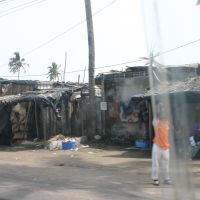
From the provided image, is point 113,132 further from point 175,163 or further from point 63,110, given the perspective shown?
point 175,163

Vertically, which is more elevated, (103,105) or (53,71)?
(53,71)

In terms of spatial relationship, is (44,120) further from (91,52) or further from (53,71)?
(53,71)

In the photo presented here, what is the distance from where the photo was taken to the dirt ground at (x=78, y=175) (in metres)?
8.82

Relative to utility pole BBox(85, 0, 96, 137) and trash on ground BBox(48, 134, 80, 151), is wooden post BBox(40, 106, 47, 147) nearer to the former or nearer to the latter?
utility pole BBox(85, 0, 96, 137)

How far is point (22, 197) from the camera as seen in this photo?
28.2 ft

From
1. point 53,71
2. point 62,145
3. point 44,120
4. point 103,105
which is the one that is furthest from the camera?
point 53,71

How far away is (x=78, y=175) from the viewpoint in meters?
12.0

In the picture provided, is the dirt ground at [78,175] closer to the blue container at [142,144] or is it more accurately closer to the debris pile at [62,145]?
the debris pile at [62,145]

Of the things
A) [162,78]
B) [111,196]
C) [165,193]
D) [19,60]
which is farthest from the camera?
[19,60]

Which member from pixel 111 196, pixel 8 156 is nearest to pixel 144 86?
pixel 8 156

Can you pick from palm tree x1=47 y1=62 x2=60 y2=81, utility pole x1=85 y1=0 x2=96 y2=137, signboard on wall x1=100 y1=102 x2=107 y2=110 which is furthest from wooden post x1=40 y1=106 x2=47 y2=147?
palm tree x1=47 y1=62 x2=60 y2=81

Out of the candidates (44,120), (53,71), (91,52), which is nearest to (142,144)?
(91,52)

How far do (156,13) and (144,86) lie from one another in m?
18.3

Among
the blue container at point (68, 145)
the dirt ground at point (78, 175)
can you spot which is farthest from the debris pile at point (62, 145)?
the dirt ground at point (78, 175)
